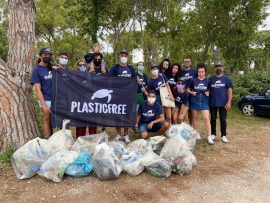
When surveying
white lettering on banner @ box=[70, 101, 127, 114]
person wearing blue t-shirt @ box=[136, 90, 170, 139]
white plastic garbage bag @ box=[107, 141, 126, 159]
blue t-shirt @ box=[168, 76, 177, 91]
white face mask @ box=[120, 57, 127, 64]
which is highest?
white face mask @ box=[120, 57, 127, 64]

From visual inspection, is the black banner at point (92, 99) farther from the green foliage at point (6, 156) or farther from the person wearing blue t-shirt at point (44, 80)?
the green foliage at point (6, 156)

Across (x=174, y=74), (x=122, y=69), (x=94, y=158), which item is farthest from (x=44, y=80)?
(x=174, y=74)

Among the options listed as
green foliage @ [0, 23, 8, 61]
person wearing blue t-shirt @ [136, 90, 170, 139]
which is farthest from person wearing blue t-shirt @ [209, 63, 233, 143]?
green foliage @ [0, 23, 8, 61]

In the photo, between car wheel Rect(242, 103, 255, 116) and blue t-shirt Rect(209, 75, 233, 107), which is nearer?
blue t-shirt Rect(209, 75, 233, 107)

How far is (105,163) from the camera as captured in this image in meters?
3.47

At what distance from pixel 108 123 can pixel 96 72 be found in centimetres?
106

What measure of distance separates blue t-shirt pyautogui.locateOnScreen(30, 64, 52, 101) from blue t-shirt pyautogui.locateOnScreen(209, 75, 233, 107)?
11.4 feet

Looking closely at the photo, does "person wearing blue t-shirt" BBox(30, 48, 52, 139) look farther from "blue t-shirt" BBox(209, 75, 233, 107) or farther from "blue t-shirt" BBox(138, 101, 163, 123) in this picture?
"blue t-shirt" BBox(209, 75, 233, 107)

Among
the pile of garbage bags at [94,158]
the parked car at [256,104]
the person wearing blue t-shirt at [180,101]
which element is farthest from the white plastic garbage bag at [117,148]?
the parked car at [256,104]

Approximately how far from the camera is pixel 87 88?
4.47 metres

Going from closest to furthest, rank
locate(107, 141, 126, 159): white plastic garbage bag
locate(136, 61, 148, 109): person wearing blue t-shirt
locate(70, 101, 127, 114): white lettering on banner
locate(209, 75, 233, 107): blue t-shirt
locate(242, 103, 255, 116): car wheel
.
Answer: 1. locate(107, 141, 126, 159): white plastic garbage bag
2. locate(70, 101, 127, 114): white lettering on banner
3. locate(209, 75, 233, 107): blue t-shirt
4. locate(136, 61, 148, 109): person wearing blue t-shirt
5. locate(242, 103, 255, 116): car wheel

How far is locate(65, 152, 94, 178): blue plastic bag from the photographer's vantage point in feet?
11.5

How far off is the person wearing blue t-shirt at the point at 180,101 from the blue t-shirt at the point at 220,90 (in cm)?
61

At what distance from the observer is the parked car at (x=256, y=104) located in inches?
348
